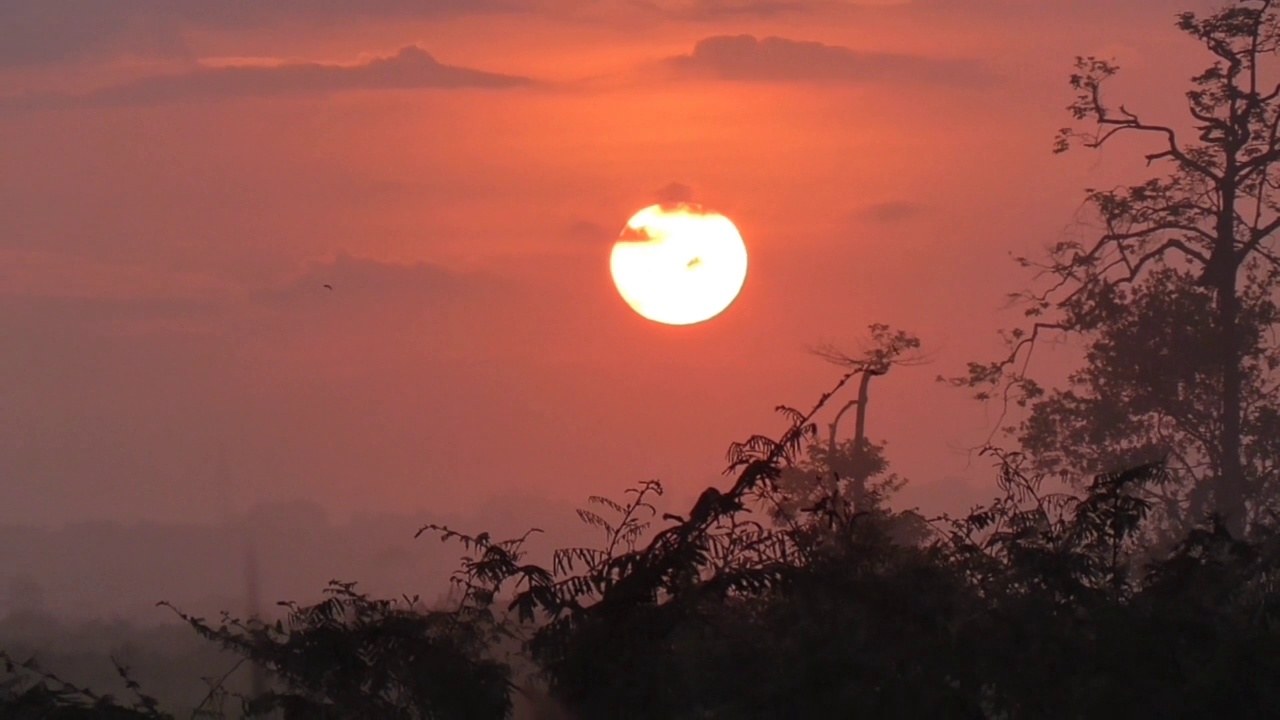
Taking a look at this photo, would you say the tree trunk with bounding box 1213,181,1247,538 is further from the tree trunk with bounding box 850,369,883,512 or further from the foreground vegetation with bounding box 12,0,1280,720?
the foreground vegetation with bounding box 12,0,1280,720

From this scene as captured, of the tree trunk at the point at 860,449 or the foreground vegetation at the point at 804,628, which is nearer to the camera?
the foreground vegetation at the point at 804,628

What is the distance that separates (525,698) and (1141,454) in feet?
118

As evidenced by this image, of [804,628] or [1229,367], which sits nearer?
[804,628]

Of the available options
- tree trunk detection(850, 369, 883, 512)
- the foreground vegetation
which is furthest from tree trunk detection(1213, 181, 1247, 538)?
the foreground vegetation

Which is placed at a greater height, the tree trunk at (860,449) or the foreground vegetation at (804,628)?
the tree trunk at (860,449)

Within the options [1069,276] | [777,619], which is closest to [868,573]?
[777,619]

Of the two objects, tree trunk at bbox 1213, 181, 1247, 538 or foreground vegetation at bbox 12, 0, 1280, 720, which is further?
tree trunk at bbox 1213, 181, 1247, 538

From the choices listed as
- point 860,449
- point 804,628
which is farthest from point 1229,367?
point 804,628

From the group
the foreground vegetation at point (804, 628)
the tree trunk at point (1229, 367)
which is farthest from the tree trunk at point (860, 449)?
the foreground vegetation at point (804, 628)

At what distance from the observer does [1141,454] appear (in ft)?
154

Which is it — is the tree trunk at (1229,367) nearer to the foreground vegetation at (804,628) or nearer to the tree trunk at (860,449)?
the tree trunk at (860,449)

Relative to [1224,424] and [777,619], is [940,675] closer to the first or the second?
[777,619]

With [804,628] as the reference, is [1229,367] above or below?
above

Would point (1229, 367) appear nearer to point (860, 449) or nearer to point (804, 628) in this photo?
point (860, 449)
